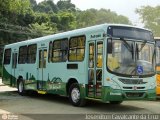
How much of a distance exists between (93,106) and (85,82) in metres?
1.38

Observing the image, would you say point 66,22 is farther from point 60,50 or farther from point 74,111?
point 74,111

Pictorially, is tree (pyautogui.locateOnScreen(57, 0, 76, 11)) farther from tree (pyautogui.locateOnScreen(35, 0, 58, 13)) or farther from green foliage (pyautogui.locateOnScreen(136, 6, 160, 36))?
green foliage (pyautogui.locateOnScreen(136, 6, 160, 36))

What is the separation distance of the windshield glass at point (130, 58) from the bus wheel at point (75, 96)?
2.08 metres

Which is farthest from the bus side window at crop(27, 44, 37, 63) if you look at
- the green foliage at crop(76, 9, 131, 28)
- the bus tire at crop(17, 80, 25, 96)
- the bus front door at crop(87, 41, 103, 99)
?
the green foliage at crop(76, 9, 131, 28)

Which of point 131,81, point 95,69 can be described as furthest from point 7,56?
point 131,81

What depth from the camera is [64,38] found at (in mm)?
16812

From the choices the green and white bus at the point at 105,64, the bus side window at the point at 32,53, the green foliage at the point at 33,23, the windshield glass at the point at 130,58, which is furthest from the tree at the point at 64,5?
the windshield glass at the point at 130,58

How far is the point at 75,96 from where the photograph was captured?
51.1 feet

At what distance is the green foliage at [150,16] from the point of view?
66.2m

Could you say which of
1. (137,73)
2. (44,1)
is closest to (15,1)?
(137,73)

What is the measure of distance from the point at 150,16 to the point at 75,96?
54.2 meters

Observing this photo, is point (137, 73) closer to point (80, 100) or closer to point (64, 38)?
point (80, 100)

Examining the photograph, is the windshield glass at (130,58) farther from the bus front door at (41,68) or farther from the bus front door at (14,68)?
the bus front door at (14,68)

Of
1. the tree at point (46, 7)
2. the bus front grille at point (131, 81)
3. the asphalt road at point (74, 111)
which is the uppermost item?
the tree at point (46, 7)
